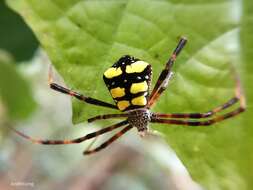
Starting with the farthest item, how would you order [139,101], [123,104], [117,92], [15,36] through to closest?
[15,36] < [139,101] < [123,104] < [117,92]

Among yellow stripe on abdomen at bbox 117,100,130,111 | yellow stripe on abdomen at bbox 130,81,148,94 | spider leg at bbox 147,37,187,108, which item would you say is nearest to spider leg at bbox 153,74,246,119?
spider leg at bbox 147,37,187,108

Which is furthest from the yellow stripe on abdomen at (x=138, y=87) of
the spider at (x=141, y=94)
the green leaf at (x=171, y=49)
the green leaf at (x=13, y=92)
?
the green leaf at (x=13, y=92)

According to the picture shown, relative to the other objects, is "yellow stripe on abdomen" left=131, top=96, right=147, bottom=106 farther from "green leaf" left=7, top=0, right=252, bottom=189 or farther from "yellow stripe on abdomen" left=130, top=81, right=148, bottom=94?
"green leaf" left=7, top=0, right=252, bottom=189

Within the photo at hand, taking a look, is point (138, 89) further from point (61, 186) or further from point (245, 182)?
point (61, 186)

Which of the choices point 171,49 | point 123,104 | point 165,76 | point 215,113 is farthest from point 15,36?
point 215,113

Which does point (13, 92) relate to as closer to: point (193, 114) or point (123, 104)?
point (123, 104)
